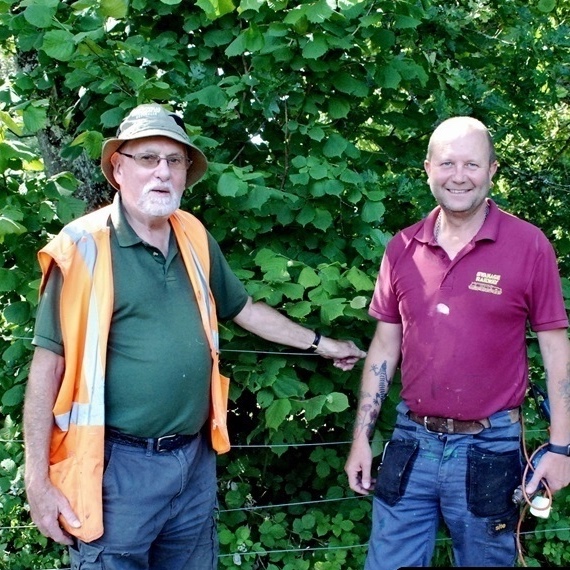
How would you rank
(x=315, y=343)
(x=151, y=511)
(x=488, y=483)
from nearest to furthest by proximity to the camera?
(x=151, y=511) < (x=488, y=483) < (x=315, y=343)

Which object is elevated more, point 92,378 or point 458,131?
point 458,131

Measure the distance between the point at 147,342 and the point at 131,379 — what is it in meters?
0.14

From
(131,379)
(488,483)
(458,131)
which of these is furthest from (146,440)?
(458,131)

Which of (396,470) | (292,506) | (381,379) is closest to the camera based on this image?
(396,470)

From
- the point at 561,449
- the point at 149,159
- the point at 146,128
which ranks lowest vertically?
the point at 561,449

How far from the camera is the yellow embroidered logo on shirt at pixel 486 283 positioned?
9.43 ft

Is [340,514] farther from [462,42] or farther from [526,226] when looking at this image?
→ [462,42]

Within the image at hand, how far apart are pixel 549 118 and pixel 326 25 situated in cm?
384

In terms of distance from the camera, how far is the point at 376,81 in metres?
3.94

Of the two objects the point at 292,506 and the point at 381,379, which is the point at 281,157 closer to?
the point at 381,379

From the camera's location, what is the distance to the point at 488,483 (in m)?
2.91

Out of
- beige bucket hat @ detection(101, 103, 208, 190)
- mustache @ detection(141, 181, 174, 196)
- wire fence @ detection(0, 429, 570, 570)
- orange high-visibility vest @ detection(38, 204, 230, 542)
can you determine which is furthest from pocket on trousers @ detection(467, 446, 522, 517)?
beige bucket hat @ detection(101, 103, 208, 190)

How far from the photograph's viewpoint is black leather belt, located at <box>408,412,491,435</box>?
2943 mm

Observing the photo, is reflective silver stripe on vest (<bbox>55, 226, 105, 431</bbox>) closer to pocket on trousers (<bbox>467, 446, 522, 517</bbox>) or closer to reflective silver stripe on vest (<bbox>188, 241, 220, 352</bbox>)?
reflective silver stripe on vest (<bbox>188, 241, 220, 352</bbox>)
